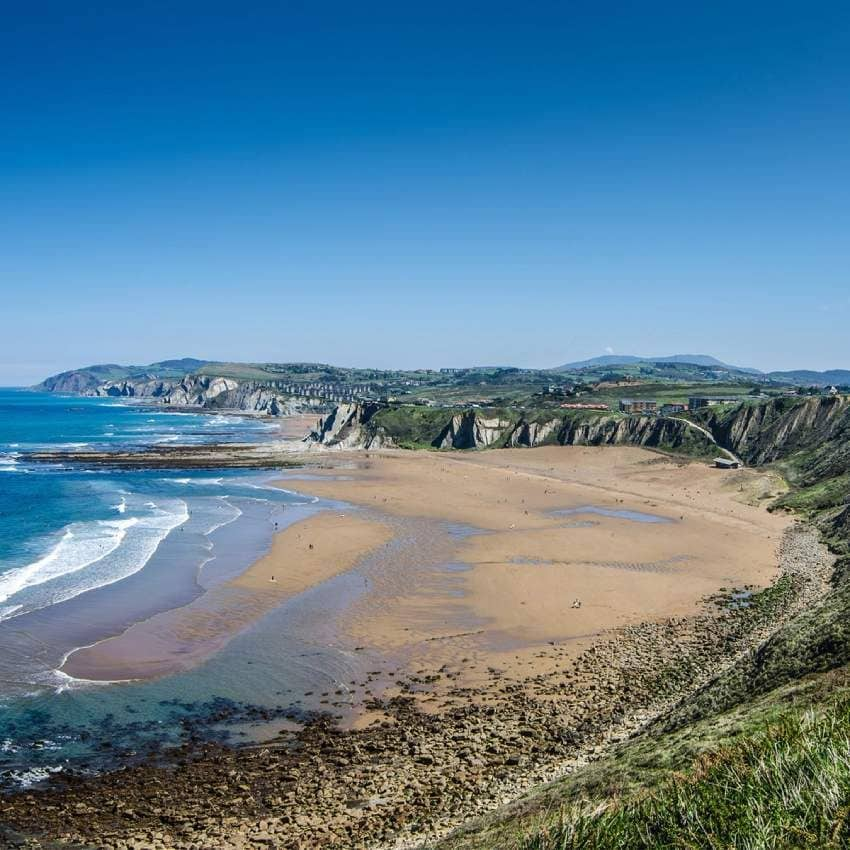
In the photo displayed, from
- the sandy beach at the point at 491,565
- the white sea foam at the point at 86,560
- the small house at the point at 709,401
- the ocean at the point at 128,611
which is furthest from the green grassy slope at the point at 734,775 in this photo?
the small house at the point at 709,401

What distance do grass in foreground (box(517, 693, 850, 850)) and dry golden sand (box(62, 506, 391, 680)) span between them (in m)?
21.5

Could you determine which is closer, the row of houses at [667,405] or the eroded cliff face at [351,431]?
the row of houses at [667,405]

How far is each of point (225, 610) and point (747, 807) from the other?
28968mm

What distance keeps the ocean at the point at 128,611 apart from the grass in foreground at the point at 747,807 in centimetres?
1558

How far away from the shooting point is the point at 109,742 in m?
21.0

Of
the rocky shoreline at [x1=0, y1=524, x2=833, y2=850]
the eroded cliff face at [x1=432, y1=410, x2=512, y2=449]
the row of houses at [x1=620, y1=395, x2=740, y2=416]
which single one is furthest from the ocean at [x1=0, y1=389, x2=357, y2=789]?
the row of houses at [x1=620, y1=395, x2=740, y2=416]

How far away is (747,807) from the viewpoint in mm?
8305

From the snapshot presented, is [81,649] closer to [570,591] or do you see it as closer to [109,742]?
[109,742]

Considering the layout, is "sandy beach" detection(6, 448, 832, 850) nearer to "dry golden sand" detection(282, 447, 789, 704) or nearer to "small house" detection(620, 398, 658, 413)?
"dry golden sand" detection(282, 447, 789, 704)

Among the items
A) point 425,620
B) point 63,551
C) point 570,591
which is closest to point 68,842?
point 425,620

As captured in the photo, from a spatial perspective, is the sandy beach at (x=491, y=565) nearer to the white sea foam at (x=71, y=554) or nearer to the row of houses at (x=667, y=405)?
the white sea foam at (x=71, y=554)

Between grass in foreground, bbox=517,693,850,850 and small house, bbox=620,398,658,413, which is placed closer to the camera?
grass in foreground, bbox=517,693,850,850

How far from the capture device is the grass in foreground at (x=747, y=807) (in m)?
7.73

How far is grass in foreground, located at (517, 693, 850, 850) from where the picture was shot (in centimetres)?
773
